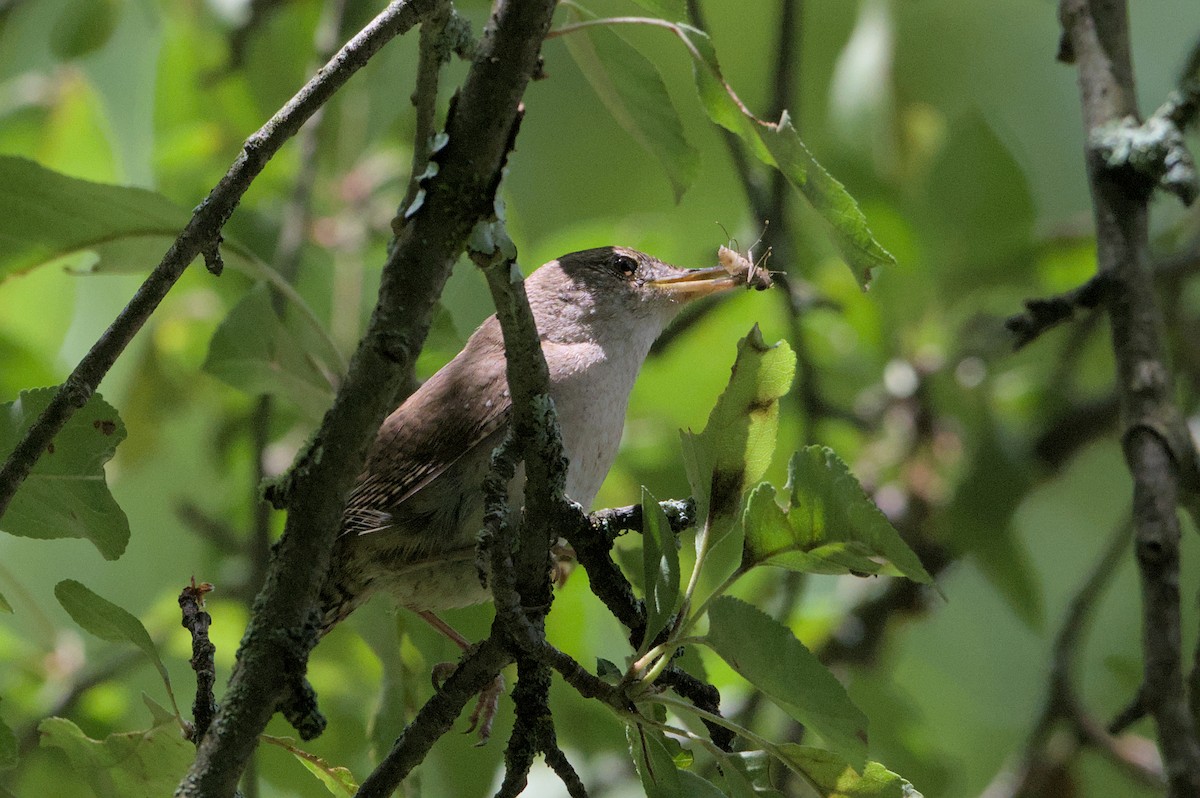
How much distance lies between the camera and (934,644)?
6668mm

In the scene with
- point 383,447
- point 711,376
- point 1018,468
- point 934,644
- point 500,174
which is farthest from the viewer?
point 934,644

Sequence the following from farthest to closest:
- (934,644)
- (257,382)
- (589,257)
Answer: (934,644) < (589,257) < (257,382)

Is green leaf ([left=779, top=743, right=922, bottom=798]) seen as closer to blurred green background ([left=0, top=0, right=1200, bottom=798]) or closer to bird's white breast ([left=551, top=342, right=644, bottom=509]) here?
bird's white breast ([left=551, top=342, right=644, bottom=509])

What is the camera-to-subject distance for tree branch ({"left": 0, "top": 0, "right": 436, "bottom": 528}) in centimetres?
154

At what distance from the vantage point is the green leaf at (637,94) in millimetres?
1965

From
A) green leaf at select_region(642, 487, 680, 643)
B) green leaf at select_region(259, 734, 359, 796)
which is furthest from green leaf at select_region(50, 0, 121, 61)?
green leaf at select_region(642, 487, 680, 643)

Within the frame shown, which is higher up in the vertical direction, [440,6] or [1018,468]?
[440,6]

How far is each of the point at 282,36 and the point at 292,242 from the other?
3.24 feet

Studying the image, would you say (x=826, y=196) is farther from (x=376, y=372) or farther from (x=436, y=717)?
(x=436, y=717)

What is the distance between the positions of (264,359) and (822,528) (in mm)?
1266

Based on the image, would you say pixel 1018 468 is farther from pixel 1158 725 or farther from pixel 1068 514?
pixel 1068 514

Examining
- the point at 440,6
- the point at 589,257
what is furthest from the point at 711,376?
the point at 440,6

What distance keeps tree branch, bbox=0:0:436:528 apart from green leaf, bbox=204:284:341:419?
79cm

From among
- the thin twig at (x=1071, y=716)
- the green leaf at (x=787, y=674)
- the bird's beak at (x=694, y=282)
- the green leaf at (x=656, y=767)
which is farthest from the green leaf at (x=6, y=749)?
the thin twig at (x=1071, y=716)
